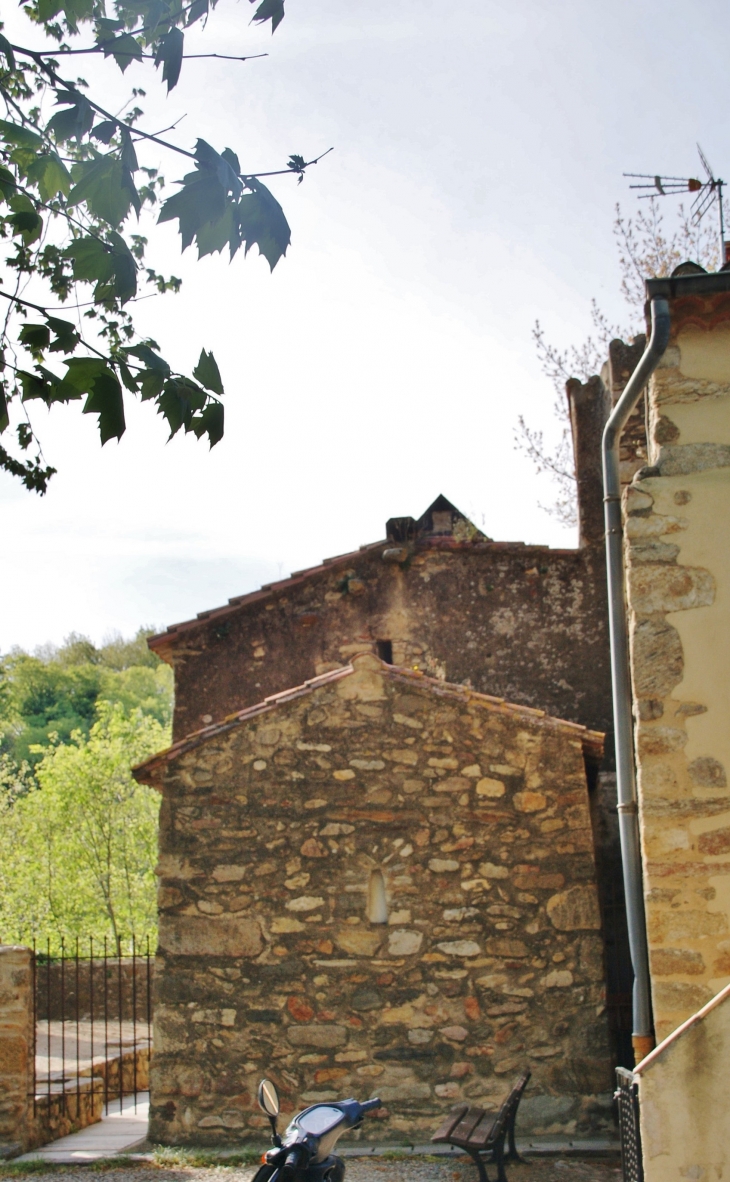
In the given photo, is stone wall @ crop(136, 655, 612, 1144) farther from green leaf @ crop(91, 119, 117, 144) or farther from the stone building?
green leaf @ crop(91, 119, 117, 144)

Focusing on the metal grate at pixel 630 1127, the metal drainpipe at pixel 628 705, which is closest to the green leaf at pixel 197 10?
the metal drainpipe at pixel 628 705

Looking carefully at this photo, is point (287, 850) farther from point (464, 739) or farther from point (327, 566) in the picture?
point (327, 566)

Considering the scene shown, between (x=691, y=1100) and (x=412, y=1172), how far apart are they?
3.36 meters

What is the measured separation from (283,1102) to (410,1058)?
0.93 meters

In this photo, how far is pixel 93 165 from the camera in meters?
2.98

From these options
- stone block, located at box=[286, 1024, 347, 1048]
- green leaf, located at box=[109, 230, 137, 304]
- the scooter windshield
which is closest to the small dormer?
stone block, located at box=[286, 1024, 347, 1048]

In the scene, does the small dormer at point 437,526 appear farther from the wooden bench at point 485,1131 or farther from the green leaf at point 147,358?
the green leaf at point 147,358

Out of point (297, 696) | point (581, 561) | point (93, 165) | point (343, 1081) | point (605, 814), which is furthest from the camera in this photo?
point (581, 561)

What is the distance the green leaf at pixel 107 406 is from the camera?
279 cm

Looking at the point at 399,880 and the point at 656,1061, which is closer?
the point at 656,1061

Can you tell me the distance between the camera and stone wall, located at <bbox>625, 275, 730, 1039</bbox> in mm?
4613

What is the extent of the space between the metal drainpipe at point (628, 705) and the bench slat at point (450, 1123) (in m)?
1.60

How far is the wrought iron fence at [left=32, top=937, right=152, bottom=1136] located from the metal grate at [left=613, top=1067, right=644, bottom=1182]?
14.1ft

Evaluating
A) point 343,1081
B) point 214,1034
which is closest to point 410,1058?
point 343,1081
